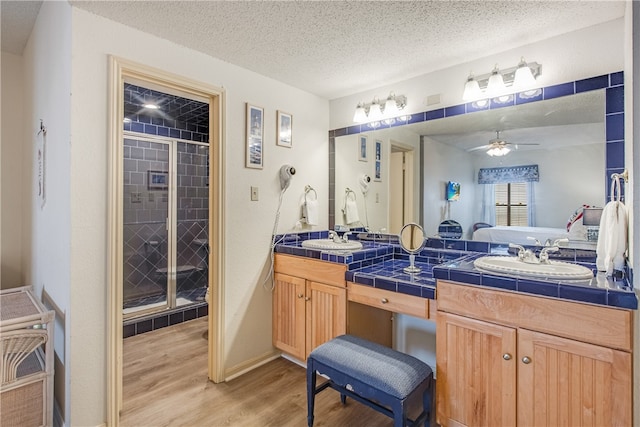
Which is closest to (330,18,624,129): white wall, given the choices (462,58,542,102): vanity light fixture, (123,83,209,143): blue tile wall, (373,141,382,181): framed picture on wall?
(462,58,542,102): vanity light fixture

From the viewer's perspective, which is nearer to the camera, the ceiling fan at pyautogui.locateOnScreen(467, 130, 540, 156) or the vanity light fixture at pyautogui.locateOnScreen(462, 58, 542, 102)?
the vanity light fixture at pyautogui.locateOnScreen(462, 58, 542, 102)

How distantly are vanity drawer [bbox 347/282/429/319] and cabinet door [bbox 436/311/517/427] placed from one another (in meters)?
0.11

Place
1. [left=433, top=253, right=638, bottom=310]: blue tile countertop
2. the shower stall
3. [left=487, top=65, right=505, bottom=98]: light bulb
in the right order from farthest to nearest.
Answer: the shower stall, [left=487, top=65, right=505, bottom=98]: light bulb, [left=433, top=253, right=638, bottom=310]: blue tile countertop

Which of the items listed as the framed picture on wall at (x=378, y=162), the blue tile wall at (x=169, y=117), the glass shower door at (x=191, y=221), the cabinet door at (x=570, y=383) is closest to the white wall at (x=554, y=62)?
the framed picture on wall at (x=378, y=162)

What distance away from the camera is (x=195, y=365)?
2.40 m

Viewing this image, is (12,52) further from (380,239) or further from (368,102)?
(380,239)

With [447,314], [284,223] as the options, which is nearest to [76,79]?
[284,223]

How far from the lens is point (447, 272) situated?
1553mm

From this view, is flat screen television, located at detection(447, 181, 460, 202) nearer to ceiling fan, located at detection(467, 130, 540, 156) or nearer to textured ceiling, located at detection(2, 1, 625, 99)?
ceiling fan, located at detection(467, 130, 540, 156)

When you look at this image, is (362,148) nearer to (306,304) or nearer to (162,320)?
(306,304)

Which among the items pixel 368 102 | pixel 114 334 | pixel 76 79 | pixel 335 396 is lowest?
pixel 335 396

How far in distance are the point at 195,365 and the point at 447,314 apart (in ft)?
6.15

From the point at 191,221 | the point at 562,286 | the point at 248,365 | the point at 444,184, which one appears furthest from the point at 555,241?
the point at 191,221

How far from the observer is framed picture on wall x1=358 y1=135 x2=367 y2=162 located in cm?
268
